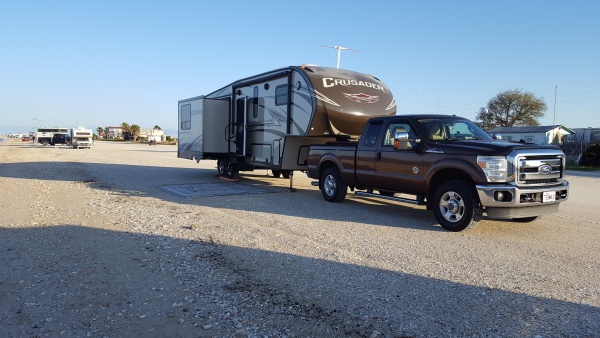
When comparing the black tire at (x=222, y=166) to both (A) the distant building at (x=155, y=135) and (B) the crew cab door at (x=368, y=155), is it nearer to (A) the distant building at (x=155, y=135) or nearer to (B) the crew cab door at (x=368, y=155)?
(B) the crew cab door at (x=368, y=155)

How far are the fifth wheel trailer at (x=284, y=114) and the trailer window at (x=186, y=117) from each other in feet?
1.75

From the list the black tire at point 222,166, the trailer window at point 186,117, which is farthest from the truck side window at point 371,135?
the trailer window at point 186,117

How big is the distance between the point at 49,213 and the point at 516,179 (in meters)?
8.42

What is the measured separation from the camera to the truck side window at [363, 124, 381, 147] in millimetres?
9188

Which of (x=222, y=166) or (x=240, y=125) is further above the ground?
(x=240, y=125)

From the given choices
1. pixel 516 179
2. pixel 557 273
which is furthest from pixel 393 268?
pixel 516 179

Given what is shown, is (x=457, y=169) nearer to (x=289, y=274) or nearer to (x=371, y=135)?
(x=371, y=135)

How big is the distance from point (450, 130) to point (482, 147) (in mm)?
1228

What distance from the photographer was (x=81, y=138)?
47156 millimetres

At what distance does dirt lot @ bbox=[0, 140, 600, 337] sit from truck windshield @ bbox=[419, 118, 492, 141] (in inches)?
63.0

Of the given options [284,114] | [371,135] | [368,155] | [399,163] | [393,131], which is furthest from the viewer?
[284,114]

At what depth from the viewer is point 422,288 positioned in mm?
4613

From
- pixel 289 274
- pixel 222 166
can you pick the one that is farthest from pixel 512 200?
pixel 222 166

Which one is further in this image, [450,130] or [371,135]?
[371,135]
